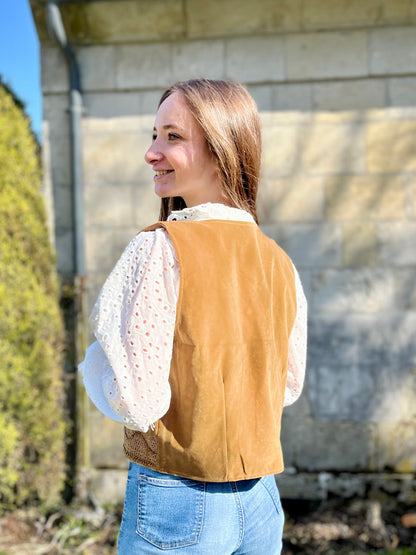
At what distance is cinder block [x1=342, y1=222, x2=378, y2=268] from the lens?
140 inches

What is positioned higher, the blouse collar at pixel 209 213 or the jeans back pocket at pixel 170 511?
the blouse collar at pixel 209 213

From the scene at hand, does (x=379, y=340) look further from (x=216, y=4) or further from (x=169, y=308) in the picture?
(x=169, y=308)

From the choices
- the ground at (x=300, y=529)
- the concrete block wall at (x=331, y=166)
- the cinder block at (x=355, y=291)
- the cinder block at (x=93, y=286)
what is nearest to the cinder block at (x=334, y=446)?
the concrete block wall at (x=331, y=166)

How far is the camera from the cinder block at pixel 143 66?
11.8 ft

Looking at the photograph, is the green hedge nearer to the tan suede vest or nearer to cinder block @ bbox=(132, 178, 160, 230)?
cinder block @ bbox=(132, 178, 160, 230)

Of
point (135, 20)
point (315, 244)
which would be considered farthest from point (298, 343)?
point (135, 20)

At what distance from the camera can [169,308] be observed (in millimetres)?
1022

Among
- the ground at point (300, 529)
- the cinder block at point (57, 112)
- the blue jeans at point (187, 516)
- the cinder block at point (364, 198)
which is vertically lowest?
the ground at point (300, 529)

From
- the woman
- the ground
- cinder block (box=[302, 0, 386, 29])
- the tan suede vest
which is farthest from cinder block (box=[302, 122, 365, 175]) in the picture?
the tan suede vest

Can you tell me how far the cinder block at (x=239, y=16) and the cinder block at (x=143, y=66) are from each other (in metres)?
0.25

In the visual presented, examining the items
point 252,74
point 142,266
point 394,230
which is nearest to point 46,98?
point 252,74

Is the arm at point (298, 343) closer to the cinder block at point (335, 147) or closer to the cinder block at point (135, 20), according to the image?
the cinder block at point (335, 147)

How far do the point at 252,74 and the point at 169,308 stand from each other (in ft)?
9.59

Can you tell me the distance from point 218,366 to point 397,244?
2805mm
